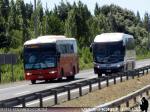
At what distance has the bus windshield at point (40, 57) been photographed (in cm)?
3997

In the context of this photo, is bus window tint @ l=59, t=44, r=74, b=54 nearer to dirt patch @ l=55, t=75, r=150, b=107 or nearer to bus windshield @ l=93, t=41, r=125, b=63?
bus windshield @ l=93, t=41, r=125, b=63

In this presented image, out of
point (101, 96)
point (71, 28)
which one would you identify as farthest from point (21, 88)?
point (71, 28)

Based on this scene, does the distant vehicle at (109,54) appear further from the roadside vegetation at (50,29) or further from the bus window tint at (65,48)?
the roadside vegetation at (50,29)

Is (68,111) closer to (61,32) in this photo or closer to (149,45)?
(61,32)

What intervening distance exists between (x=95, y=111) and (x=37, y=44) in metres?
27.2

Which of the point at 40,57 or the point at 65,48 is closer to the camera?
the point at 40,57

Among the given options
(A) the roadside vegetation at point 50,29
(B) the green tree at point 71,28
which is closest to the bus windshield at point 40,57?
(A) the roadside vegetation at point 50,29

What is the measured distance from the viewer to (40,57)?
4019 cm

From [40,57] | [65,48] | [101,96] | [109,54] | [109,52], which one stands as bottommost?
[101,96]

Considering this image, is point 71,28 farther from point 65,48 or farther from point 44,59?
point 44,59

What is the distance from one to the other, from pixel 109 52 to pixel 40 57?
26.9ft

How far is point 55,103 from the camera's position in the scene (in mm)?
22422

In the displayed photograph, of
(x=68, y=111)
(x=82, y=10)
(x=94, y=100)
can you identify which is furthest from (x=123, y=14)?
(x=68, y=111)

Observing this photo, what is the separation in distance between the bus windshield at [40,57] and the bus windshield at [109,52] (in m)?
7.49
